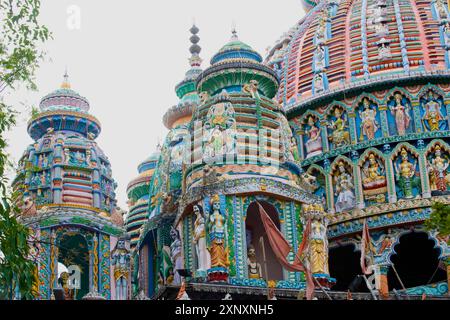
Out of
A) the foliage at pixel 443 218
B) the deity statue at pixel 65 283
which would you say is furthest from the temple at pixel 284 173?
the foliage at pixel 443 218

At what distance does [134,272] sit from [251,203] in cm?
962

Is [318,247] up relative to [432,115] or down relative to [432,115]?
down

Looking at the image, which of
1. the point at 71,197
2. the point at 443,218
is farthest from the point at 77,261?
the point at 443,218

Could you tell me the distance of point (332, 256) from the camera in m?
47.7

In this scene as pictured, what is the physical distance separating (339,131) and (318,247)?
13.2 m

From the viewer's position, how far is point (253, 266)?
37.9m

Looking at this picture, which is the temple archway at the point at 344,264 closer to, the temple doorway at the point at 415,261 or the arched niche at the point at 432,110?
the temple doorway at the point at 415,261

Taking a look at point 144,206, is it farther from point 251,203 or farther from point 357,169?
point 251,203

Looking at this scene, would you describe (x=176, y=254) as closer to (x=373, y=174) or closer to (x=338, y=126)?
(x=373, y=174)

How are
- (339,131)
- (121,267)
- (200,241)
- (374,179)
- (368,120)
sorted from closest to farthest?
(200,241), (121,267), (374,179), (368,120), (339,131)

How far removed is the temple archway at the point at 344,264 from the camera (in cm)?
4712

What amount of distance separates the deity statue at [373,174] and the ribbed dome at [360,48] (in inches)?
153

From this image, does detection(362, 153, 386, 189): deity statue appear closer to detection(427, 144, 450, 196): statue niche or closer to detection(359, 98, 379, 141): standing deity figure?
detection(359, 98, 379, 141): standing deity figure


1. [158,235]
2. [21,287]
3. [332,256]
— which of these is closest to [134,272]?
[158,235]
